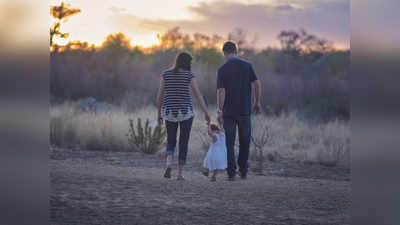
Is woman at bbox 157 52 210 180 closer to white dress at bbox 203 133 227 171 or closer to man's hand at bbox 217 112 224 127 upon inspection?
man's hand at bbox 217 112 224 127

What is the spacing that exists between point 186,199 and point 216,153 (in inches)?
55.9

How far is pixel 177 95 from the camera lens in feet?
23.3

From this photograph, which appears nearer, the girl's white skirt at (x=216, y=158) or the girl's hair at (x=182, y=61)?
the girl's hair at (x=182, y=61)

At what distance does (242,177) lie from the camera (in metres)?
7.71

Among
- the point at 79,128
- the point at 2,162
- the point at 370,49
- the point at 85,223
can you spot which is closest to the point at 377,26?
the point at 370,49

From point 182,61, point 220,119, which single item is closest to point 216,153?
point 220,119

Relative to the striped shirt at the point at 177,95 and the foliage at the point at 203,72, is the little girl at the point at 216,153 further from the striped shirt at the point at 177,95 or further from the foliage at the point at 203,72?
the foliage at the point at 203,72

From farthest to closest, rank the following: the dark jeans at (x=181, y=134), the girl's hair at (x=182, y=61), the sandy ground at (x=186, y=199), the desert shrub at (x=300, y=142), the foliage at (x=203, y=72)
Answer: the foliage at (x=203, y=72)
the desert shrub at (x=300, y=142)
the dark jeans at (x=181, y=134)
the girl's hair at (x=182, y=61)
the sandy ground at (x=186, y=199)

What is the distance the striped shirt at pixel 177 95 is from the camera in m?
7.08

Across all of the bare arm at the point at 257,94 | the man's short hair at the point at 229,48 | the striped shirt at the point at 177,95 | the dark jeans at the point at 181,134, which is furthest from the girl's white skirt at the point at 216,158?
the man's short hair at the point at 229,48

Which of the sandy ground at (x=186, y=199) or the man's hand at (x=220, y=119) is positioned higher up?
the man's hand at (x=220, y=119)

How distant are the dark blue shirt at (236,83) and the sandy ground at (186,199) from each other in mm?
1058

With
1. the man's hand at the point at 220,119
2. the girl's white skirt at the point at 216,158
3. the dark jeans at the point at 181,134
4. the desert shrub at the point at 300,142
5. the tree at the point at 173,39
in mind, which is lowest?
the desert shrub at the point at 300,142

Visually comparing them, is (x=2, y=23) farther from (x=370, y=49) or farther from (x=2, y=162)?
(x=370, y=49)
